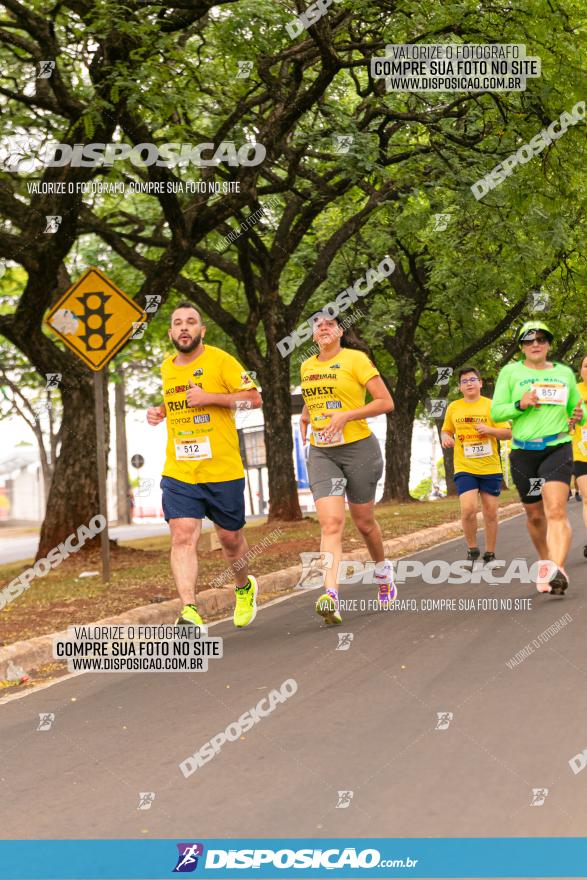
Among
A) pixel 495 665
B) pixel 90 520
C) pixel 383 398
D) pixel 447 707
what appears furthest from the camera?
pixel 90 520

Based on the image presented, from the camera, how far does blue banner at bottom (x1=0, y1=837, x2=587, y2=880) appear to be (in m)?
3.88

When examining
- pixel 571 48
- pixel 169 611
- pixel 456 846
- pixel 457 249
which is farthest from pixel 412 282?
pixel 456 846

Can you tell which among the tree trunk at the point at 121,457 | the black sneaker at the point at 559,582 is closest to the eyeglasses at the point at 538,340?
the black sneaker at the point at 559,582

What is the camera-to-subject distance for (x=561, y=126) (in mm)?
13172

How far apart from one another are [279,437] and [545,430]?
43.5 feet

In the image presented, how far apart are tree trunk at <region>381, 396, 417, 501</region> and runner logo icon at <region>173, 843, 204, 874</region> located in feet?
97.1

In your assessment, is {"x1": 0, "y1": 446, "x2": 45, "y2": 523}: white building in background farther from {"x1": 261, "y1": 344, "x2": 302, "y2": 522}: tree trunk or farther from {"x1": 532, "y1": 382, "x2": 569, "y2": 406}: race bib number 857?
{"x1": 532, "y1": 382, "x2": 569, "y2": 406}: race bib number 857

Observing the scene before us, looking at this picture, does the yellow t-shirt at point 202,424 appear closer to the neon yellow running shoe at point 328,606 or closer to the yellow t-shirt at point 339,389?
the yellow t-shirt at point 339,389

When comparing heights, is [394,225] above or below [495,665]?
above

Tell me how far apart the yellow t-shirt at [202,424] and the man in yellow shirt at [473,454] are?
13.8ft

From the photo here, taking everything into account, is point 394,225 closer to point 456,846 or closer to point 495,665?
point 495,665

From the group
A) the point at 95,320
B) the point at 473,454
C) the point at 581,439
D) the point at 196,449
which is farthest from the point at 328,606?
the point at 581,439

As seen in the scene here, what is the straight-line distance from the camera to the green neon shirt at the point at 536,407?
9.57 m

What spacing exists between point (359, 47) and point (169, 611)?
725cm
